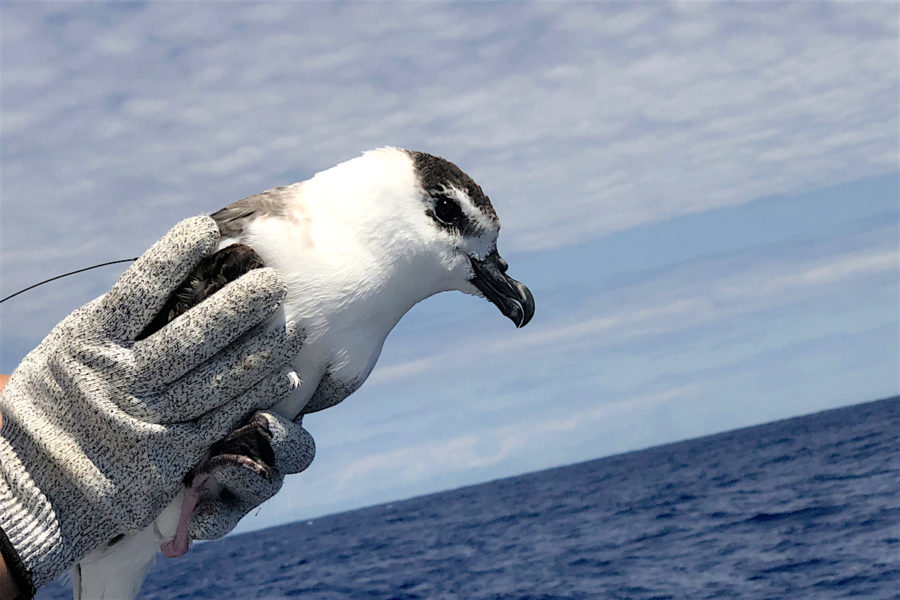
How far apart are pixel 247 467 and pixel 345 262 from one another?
71 cm

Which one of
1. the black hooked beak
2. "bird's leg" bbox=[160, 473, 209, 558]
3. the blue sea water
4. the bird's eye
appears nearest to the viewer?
"bird's leg" bbox=[160, 473, 209, 558]

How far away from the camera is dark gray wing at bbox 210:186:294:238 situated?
2.99 meters

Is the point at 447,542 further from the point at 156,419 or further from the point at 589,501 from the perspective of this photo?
the point at 156,419

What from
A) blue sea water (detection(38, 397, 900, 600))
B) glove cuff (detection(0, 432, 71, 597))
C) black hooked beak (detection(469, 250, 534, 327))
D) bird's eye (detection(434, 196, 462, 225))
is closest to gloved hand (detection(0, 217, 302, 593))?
glove cuff (detection(0, 432, 71, 597))

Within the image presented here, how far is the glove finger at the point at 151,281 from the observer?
283cm

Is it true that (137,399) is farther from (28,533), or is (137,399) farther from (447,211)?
(447,211)

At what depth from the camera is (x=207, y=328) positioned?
109 inches

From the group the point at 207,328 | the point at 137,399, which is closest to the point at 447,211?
Result: the point at 207,328

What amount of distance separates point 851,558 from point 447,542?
3428 cm

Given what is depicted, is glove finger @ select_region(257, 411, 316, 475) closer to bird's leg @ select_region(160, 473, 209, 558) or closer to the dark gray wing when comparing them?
bird's leg @ select_region(160, 473, 209, 558)

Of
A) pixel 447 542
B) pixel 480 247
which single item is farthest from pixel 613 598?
pixel 447 542

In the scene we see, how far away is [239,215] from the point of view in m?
3.03

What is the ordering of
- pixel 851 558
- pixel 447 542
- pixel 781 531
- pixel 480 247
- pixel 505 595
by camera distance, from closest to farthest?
pixel 480 247 → pixel 851 558 → pixel 505 595 → pixel 781 531 → pixel 447 542

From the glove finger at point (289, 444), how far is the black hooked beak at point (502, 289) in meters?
0.82
